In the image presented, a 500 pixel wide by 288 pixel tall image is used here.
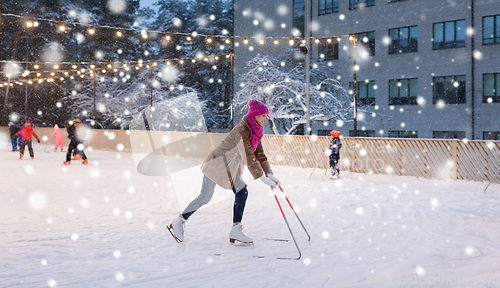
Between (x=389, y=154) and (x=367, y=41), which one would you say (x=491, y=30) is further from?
(x=389, y=154)

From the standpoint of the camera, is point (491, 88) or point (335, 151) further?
point (491, 88)

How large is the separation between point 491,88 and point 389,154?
12.0m

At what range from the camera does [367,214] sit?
5.84m

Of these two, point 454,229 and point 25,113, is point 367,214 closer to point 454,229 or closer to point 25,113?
point 454,229

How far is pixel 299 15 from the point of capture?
2511 cm

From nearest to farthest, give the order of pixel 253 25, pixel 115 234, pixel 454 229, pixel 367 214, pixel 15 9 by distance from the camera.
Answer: pixel 115 234 → pixel 454 229 → pixel 367 214 → pixel 253 25 → pixel 15 9

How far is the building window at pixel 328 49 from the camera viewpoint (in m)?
23.5

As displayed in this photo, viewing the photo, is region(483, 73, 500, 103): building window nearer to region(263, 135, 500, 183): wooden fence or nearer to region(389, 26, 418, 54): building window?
region(389, 26, 418, 54): building window

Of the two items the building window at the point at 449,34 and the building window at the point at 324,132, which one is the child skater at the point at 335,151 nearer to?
the building window at the point at 324,132

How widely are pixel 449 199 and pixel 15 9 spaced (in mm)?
39579

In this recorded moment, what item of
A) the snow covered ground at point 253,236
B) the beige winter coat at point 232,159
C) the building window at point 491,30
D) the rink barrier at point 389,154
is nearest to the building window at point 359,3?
the building window at point 491,30

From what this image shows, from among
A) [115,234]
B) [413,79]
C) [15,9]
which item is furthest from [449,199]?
[15,9]

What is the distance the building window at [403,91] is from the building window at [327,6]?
6.05 m

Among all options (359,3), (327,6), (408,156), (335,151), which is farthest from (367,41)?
(335,151)
